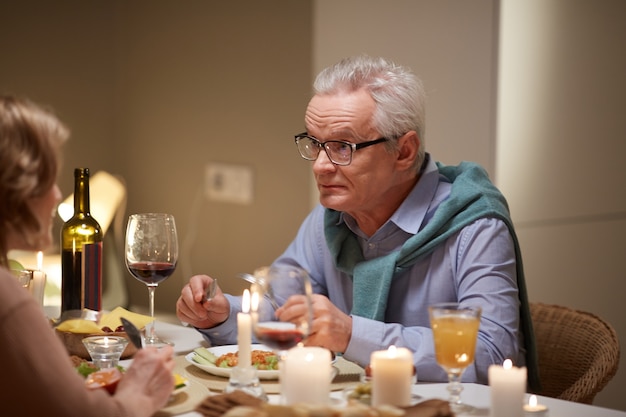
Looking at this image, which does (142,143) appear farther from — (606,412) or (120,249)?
(606,412)

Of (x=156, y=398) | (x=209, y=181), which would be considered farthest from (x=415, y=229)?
(x=209, y=181)

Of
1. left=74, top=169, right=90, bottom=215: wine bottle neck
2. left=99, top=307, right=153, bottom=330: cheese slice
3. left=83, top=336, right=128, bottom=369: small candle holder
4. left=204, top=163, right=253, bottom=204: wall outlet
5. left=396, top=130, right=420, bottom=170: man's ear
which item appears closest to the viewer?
left=83, top=336, right=128, bottom=369: small candle holder

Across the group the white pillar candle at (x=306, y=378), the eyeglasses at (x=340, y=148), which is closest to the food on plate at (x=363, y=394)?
the white pillar candle at (x=306, y=378)

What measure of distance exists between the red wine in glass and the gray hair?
58 cm

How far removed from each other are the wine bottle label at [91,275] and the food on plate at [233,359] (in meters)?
0.41

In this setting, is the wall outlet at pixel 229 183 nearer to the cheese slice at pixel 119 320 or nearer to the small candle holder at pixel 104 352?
the cheese slice at pixel 119 320

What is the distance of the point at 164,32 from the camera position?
4297 mm

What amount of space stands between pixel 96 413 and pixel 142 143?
331 cm

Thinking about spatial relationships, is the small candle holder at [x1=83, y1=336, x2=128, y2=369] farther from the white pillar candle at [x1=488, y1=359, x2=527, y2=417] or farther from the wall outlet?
the wall outlet

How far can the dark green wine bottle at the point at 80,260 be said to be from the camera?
6.84 feet

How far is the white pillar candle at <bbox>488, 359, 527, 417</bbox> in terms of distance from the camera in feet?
4.52

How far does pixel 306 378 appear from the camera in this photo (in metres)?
1.34

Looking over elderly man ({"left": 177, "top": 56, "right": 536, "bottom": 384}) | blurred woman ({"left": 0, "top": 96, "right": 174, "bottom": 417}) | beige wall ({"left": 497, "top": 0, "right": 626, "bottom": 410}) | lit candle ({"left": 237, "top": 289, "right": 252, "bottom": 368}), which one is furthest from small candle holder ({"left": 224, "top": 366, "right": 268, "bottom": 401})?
beige wall ({"left": 497, "top": 0, "right": 626, "bottom": 410})

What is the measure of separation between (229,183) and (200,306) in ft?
6.84
